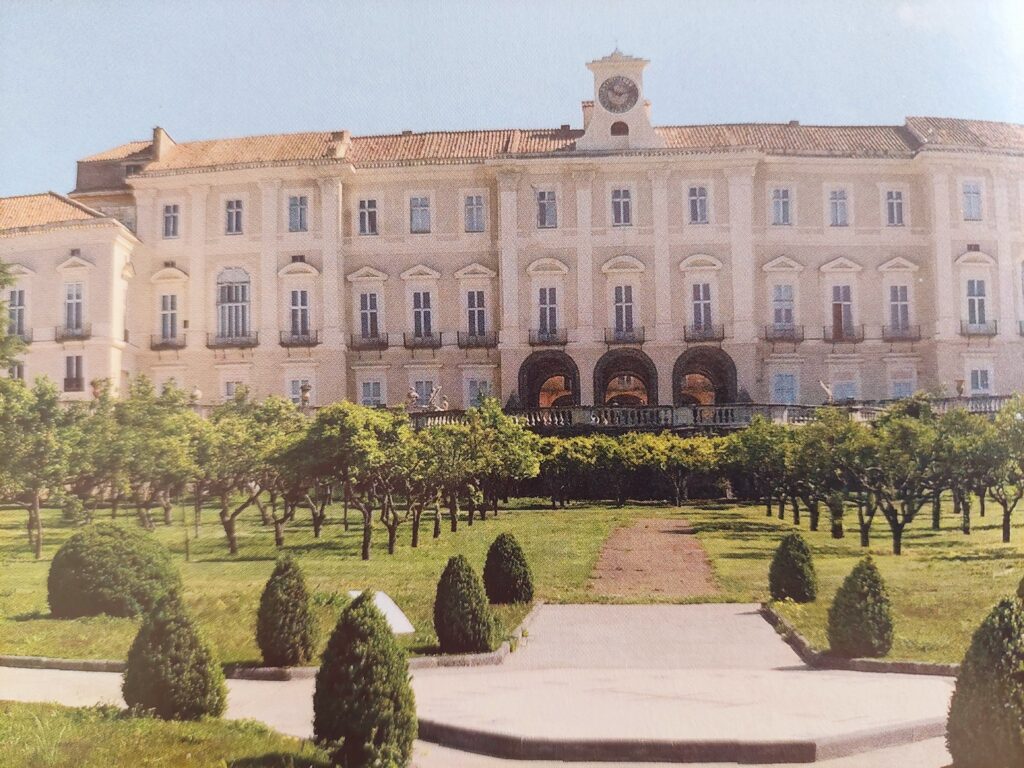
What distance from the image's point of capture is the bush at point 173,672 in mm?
6148

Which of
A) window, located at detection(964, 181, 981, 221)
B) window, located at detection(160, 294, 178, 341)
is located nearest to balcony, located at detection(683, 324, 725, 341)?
window, located at detection(964, 181, 981, 221)

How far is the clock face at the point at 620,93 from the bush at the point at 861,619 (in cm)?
405

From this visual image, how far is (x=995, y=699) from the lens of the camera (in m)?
5.44

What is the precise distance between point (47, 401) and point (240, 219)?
2.15 meters

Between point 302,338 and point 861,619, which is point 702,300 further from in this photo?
point 302,338

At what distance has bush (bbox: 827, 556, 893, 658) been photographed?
7066mm

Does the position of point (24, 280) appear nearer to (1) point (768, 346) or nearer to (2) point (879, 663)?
(1) point (768, 346)

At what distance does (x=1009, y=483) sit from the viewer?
8.01m

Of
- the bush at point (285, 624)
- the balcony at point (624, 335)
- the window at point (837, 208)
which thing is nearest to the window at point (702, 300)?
the balcony at point (624, 335)

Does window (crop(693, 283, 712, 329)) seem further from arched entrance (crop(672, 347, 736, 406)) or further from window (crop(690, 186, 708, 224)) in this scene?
window (crop(690, 186, 708, 224))

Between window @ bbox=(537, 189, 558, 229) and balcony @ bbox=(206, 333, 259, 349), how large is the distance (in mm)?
3298

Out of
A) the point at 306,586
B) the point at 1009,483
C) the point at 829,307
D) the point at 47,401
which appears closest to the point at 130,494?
the point at 47,401

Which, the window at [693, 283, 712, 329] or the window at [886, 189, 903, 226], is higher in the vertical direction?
the window at [886, 189, 903, 226]

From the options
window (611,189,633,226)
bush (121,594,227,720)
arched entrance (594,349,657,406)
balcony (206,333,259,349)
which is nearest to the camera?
bush (121,594,227,720)
